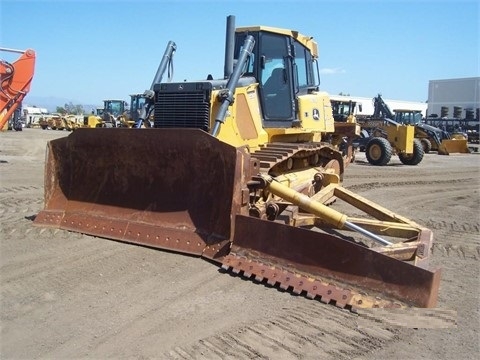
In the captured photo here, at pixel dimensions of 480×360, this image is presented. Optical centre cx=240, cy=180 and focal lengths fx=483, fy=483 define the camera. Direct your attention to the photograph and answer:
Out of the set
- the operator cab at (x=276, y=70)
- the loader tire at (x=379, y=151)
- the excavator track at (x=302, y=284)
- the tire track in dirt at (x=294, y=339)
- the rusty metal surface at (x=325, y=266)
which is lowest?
the tire track in dirt at (x=294, y=339)

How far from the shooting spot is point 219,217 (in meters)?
5.05

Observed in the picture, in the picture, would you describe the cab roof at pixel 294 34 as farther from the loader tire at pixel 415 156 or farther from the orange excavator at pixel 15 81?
the loader tire at pixel 415 156

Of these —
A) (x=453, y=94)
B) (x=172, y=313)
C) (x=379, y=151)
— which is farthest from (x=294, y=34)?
(x=453, y=94)

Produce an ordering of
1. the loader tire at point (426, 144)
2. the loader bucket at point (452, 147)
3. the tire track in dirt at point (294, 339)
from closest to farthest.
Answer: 1. the tire track in dirt at point (294, 339)
2. the loader tire at point (426, 144)
3. the loader bucket at point (452, 147)

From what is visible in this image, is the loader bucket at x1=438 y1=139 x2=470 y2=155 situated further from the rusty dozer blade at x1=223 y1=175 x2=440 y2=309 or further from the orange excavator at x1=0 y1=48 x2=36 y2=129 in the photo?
the rusty dozer blade at x1=223 y1=175 x2=440 y2=309

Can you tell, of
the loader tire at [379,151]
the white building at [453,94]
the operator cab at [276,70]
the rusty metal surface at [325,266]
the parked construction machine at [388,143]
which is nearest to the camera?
the rusty metal surface at [325,266]

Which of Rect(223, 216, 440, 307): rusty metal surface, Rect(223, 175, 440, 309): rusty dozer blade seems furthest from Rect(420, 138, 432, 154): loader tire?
Rect(223, 216, 440, 307): rusty metal surface

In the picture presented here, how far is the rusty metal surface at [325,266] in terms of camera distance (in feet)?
12.8

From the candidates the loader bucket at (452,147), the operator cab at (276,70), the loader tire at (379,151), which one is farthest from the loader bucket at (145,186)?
the loader bucket at (452,147)

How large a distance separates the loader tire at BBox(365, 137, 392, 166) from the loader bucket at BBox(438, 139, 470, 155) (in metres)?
8.30

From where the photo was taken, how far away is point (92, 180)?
611cm

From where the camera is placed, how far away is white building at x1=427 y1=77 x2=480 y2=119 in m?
54.5

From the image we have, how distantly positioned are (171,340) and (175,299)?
28.6 inches

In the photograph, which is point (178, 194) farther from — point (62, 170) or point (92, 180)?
point (62, 170)
